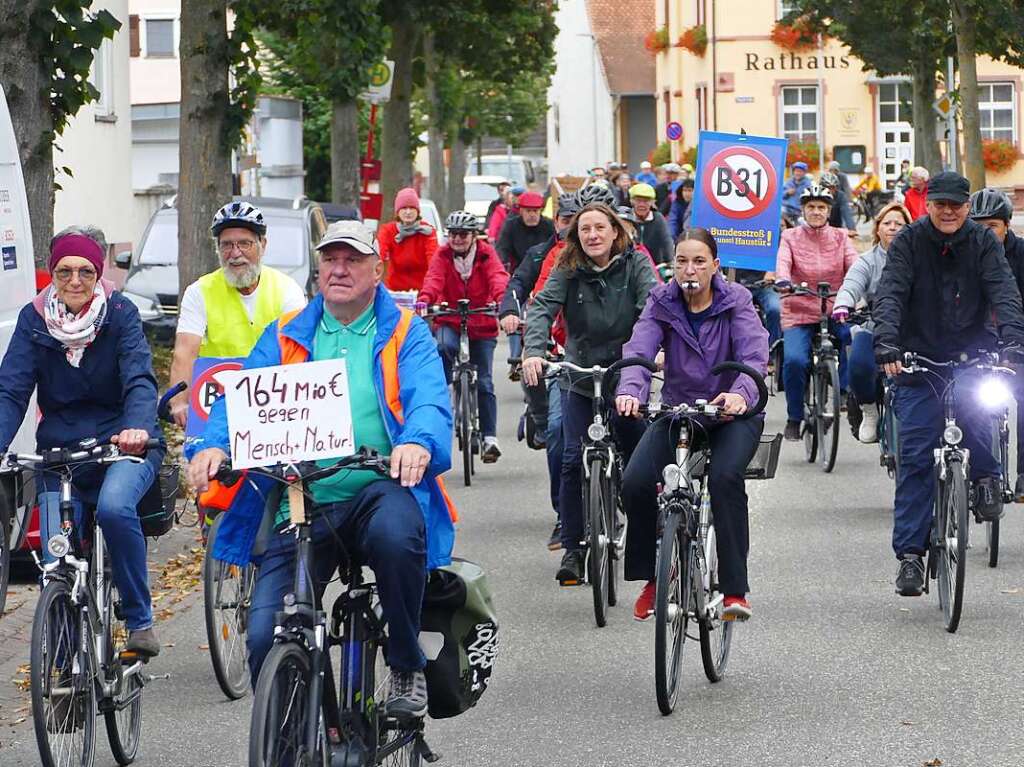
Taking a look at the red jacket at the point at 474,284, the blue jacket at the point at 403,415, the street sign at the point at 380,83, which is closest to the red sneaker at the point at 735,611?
the blue jacket at the point at 403,415

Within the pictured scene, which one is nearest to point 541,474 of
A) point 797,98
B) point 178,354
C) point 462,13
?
point 178,354

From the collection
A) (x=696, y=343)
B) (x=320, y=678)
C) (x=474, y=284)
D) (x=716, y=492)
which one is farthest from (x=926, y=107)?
(x=320, y=678)

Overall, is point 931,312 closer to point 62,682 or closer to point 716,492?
point 716,492

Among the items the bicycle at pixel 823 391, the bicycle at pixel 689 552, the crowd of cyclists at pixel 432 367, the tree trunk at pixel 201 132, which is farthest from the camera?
the tree trunk at pixel 201 132

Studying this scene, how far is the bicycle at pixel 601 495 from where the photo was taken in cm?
940

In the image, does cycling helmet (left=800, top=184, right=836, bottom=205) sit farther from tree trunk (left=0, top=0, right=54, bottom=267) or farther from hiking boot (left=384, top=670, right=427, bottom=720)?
hiking boot (left=384, top=670, right=427, bottom=720)

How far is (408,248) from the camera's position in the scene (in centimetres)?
1686

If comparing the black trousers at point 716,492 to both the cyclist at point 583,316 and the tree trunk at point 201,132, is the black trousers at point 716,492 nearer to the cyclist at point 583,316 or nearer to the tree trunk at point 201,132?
the cyclist at point 583,316

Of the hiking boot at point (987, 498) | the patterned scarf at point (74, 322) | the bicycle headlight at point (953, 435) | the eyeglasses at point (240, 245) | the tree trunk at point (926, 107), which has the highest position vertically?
the tree trunk at point (926, 107)

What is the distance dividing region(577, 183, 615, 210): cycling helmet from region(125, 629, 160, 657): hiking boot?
3513mm

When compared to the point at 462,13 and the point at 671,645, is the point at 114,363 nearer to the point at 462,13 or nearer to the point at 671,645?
the point at 671,645

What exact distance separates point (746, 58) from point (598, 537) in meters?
58.0

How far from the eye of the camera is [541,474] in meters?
14.9

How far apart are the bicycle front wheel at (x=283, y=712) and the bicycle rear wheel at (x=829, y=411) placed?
30.9 ft
